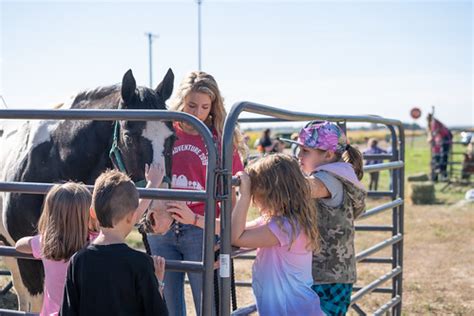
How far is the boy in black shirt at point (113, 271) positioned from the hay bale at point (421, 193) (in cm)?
1381

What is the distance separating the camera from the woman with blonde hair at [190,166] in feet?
10.7

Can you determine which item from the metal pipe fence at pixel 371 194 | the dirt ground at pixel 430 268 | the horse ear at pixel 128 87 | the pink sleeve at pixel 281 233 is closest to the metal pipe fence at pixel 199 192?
the metal pipe fence at pixel 371 194

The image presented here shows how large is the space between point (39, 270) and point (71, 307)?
1998 millimetres

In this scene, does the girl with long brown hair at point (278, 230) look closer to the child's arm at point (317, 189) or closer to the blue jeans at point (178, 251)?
the child's arm at point (317, 189)

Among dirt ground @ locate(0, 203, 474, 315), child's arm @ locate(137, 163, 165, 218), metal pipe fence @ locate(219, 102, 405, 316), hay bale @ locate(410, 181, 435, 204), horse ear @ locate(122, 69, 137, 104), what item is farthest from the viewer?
hay bale @ locate(410, 181, 435, 204)

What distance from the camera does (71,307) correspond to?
2277 mm

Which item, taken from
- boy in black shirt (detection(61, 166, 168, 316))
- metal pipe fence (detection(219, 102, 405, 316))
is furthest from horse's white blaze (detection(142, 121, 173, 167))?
boy in black shirt (detection(61, 166, 168, 316))

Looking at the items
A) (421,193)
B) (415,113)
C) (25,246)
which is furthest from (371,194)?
(415,113)

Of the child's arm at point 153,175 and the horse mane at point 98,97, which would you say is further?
the horse mane at point 98,97

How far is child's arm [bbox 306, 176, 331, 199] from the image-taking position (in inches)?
122

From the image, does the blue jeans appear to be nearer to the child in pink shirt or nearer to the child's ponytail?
the child in pink shirt

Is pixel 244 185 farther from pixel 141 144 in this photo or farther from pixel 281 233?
pixel 141 144

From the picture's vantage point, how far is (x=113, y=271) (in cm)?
222

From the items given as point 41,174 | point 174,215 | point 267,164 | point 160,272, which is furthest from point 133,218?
point 41,174
